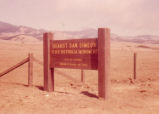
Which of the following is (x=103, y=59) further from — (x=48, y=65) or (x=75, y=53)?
(x=48, y=65)

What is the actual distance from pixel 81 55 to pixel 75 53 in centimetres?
26

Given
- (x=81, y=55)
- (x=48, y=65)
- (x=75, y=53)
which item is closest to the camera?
(x=81, y=55)

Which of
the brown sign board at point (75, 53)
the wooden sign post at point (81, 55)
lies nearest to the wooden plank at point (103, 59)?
the wooden sign post at point (81, 55)

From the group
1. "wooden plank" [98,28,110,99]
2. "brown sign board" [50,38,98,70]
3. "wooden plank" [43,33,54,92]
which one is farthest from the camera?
"wooden plank" [43,33,54,92]

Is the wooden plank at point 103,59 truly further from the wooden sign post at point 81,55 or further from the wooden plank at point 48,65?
the wooden plank at point 48,65

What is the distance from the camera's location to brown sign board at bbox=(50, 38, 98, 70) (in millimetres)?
7824

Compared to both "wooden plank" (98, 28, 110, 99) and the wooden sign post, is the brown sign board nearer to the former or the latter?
the wooden sign post

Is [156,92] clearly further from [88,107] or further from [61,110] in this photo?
[61,110]

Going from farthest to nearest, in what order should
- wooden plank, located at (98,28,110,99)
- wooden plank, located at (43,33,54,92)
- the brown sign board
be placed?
wooden plank, located at (43,33,54,92) → the brown sign board → wooden plank, located at (98,28,110,99)

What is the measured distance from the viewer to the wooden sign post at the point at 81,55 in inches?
296

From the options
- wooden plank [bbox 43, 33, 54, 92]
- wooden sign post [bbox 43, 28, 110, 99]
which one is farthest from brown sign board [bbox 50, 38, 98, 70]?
wooden plank [bbox 43, 33, 54, 92]

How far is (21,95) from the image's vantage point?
8.02m

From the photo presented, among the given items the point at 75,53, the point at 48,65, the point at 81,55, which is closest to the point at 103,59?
the point at 81,55

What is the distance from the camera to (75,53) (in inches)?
324
